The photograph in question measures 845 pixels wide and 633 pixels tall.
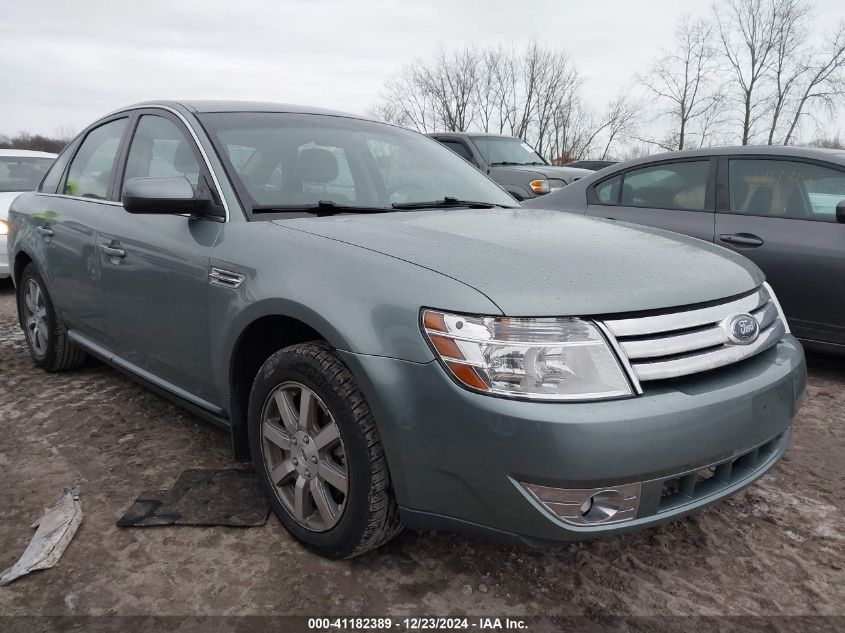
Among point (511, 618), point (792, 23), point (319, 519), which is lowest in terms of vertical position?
point (511, 618)

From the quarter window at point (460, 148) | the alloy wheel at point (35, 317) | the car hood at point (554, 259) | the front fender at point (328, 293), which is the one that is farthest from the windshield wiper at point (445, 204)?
the quarter window at point (460, 148)

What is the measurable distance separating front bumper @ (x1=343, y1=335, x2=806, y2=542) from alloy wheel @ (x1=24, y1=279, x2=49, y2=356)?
295 centimetres

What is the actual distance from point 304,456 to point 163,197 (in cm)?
106

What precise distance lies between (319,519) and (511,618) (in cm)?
69

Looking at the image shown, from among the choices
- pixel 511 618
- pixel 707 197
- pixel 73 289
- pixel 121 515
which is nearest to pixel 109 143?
pixel 73 289

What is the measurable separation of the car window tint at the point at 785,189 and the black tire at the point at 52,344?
4.17 m

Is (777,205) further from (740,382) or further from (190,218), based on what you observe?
(190,218)

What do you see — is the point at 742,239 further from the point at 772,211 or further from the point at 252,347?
the point at 252,347

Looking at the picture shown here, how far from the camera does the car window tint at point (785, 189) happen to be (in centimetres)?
388

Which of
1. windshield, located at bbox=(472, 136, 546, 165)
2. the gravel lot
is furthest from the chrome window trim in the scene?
windshield, located at bbox=(472, 136, 546, 165)

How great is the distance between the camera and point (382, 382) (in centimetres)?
178

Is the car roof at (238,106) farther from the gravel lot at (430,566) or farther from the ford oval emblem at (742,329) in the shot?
the ford oval emblem at (742,329)

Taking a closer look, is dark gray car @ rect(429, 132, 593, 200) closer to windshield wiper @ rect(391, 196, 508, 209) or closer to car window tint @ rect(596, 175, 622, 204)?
car window tint @ rect(596, 175, 622, 204)

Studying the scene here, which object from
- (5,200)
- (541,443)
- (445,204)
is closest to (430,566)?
(541,443)
